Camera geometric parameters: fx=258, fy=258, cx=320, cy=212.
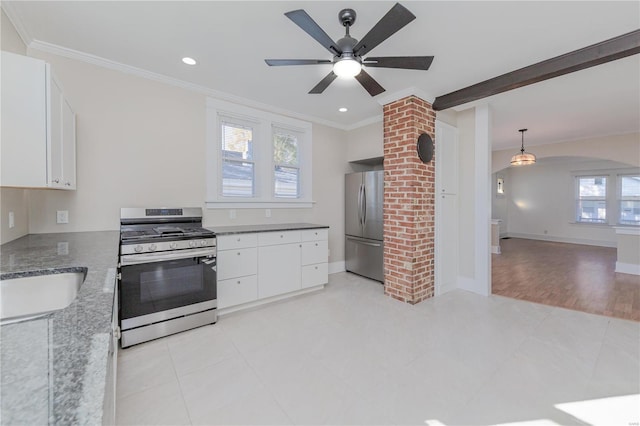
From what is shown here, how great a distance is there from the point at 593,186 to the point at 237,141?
987 cm

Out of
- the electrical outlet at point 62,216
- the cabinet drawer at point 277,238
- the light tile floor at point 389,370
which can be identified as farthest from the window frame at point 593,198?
the electrical outlet at point 62,216

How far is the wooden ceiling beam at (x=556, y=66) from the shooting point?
212 centimetres

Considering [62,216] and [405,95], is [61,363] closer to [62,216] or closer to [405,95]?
[62,216]

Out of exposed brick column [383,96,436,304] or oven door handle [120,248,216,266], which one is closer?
oven door handle [120,248,216,266]

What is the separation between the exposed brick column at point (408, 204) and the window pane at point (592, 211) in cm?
756

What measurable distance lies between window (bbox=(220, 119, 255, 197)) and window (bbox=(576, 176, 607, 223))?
376 inches

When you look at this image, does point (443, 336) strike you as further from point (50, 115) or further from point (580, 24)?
point (50, 115)

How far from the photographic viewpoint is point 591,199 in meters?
7.48

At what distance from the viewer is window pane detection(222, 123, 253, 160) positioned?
11.2ft

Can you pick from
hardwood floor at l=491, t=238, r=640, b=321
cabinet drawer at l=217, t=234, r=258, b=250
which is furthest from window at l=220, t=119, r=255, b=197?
hardwood floor at l=491, t=238, r=640, b=321

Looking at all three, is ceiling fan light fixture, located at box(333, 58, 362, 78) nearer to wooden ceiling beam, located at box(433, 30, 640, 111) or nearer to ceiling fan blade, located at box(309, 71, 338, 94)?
ceiling fan blade, located at box(309, 71, 338, 94)

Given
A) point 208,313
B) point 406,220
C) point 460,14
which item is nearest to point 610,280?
point 406,220

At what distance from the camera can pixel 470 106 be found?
3506 millimetres

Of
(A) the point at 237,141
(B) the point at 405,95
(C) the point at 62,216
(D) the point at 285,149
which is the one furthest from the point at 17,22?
(B) the point at 405,95
